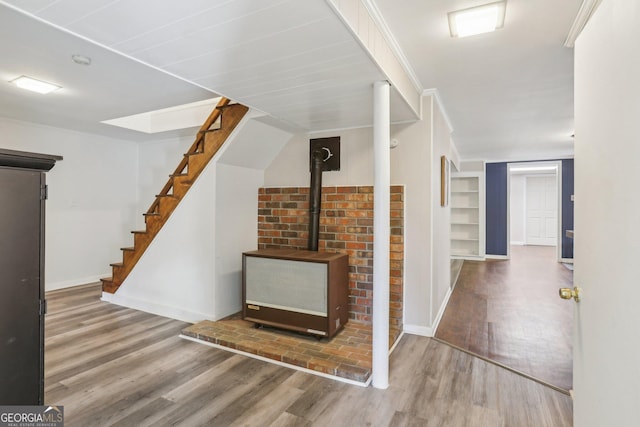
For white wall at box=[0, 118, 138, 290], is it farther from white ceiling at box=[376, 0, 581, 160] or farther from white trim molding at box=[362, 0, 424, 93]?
white ceiling at box=[376, 0, 581, 160]

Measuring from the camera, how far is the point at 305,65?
193 centimetres

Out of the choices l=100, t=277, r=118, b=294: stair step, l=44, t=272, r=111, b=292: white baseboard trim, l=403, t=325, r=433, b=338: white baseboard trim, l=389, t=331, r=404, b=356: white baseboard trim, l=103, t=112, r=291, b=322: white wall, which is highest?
l=103, t=112, r=291, b=322: white wall

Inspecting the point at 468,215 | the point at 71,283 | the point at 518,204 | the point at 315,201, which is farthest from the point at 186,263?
the point at 518,204

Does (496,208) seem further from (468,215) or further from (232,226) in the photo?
(232,226)

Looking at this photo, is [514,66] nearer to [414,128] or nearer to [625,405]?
[414,128]

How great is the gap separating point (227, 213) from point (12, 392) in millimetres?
2510

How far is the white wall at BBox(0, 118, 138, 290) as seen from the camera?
14.3 feet

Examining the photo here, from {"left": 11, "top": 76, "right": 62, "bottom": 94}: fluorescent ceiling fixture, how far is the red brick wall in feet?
7.57

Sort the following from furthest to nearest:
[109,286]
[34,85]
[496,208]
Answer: [496,208] < [109,286] < [34,85]

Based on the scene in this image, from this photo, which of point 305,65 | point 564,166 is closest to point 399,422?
point 305,65

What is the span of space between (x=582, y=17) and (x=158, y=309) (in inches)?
171

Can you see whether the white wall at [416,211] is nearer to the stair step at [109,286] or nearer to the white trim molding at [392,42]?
the white trim molding at [392,42]

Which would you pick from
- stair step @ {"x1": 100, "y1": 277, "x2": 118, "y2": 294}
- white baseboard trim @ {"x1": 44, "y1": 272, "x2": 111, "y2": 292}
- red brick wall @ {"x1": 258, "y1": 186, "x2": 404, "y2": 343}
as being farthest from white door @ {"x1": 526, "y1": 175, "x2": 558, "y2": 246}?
white baseboard trim @ {"x1": 44, "y1": 272, "x2": 111, "y2": 292}

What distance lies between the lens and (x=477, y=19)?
192 cm
